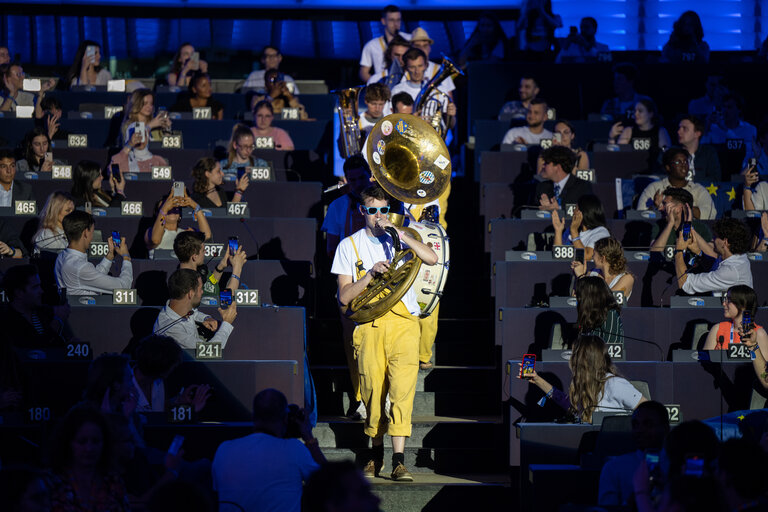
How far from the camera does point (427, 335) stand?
7.73 m

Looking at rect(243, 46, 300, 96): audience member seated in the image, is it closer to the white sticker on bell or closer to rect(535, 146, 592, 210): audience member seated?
rect(535, 146, 592, 210): audience member seated

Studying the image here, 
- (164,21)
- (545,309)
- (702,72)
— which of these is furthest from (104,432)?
(164,21)

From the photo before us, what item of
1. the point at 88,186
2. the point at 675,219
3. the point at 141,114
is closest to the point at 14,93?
the point at 141,114

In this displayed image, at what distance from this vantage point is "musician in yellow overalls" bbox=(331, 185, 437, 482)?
6.54 m

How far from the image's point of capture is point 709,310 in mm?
7492

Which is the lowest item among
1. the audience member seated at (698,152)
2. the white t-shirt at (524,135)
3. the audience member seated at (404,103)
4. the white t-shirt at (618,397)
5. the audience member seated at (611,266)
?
the white t-shirt at (618,397)

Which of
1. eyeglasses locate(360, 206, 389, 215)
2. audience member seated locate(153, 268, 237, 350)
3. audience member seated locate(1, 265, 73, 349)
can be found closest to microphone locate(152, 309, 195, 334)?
audience member seated locate(153, 268, 237, 350)

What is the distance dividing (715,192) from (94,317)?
5.07m

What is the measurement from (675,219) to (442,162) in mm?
1896

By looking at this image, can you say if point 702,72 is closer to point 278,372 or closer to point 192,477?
point 278,372

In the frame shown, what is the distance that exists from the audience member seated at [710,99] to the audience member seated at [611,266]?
13.1 feet

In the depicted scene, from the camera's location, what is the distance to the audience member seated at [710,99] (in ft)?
35.9

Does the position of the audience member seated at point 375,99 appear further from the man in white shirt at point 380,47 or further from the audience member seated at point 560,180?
the man in white shirt at point 380,47

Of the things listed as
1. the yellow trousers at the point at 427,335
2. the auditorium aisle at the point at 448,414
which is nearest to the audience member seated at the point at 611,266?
the auditorium aisle at the point at 448,414
